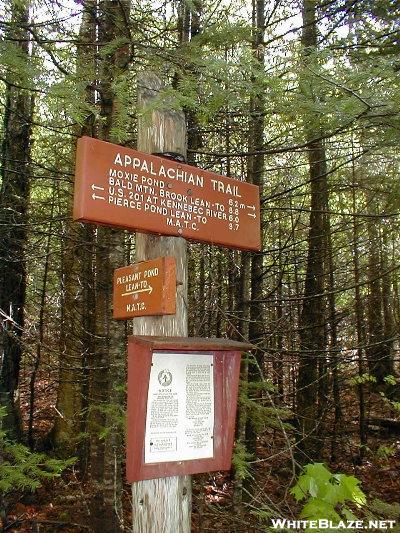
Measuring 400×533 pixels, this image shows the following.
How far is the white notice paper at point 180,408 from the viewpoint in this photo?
2.52 metres

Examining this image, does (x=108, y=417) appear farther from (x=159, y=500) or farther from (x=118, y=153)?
(x=118, y=153)

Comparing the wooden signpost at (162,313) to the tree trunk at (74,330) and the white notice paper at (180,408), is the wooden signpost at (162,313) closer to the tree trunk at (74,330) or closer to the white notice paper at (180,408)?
the white notice paper at (180,408)

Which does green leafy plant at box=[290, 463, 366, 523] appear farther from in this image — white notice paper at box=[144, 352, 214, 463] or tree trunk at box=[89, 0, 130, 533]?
tree trunk at box=[89, 0, 130, 533]

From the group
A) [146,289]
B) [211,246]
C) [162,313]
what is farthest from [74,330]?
[162,313]

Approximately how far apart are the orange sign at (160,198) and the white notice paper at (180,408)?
0.77 m

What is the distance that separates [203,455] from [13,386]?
669 cm

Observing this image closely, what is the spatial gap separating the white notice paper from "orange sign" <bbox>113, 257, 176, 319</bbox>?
28cm

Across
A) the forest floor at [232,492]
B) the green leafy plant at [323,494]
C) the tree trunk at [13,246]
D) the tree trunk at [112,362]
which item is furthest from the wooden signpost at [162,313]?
the tree trunk at [13,246]

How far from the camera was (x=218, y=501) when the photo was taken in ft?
23.5

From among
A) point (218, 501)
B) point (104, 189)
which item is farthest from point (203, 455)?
point (218, 501)

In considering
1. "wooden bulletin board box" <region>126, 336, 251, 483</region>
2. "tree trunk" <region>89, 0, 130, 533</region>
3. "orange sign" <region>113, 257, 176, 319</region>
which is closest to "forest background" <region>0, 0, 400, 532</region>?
"tree trunk" <region>89, 0, 130, 533</region>

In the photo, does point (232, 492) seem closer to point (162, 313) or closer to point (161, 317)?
point (161, 317)

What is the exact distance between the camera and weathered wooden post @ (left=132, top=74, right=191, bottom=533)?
262cm

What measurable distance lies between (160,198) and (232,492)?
19.6 feet
